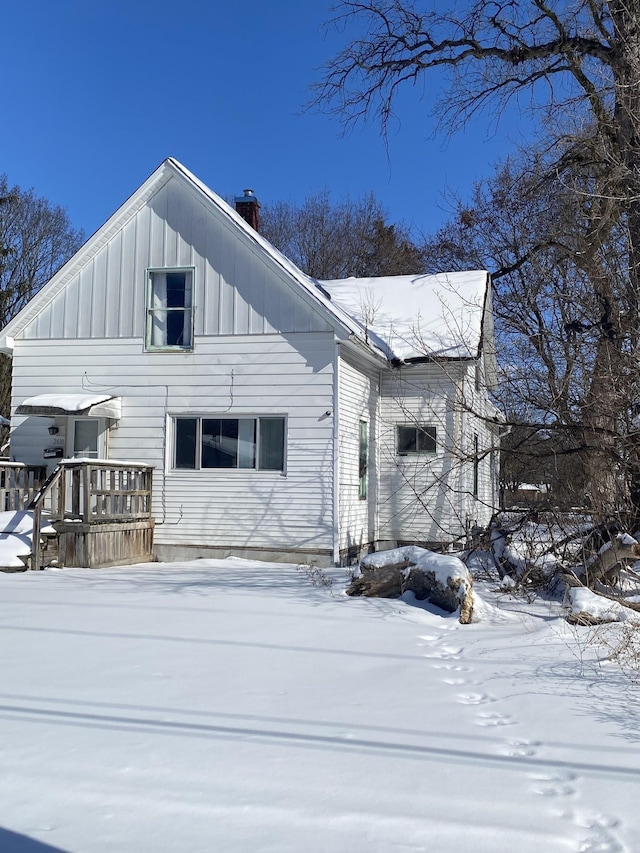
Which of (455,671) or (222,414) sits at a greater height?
(222,414)

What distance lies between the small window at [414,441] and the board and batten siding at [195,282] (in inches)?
141

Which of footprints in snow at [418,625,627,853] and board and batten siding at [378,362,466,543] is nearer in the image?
footprints in snow at [418,625,627,853]

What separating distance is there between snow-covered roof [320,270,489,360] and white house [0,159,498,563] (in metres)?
0.65

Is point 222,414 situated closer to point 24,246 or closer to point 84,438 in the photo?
point 84,438

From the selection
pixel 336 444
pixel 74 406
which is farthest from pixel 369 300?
pixel 74 406

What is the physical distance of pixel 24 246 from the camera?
104ft

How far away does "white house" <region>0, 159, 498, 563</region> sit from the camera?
1356 centimetres

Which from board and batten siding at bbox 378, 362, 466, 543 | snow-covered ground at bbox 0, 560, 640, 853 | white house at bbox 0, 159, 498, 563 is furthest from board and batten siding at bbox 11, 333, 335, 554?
snow-covered ground at bbox 0, 560, 640, 853

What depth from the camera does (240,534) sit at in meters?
13.7

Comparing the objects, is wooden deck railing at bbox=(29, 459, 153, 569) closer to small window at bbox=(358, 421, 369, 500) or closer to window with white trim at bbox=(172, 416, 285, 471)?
window with white trim at bbox=(172, 416, 285, 471)

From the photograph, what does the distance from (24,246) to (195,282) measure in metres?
20.3

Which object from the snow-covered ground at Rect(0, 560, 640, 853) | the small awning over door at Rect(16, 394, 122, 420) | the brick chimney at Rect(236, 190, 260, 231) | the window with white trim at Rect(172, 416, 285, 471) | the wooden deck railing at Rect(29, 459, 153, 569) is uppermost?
the brick chimney at Rect(236, 190, 260, 231)

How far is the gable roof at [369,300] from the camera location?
13.8 m

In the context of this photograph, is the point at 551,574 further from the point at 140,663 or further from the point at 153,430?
the point at 153,430
